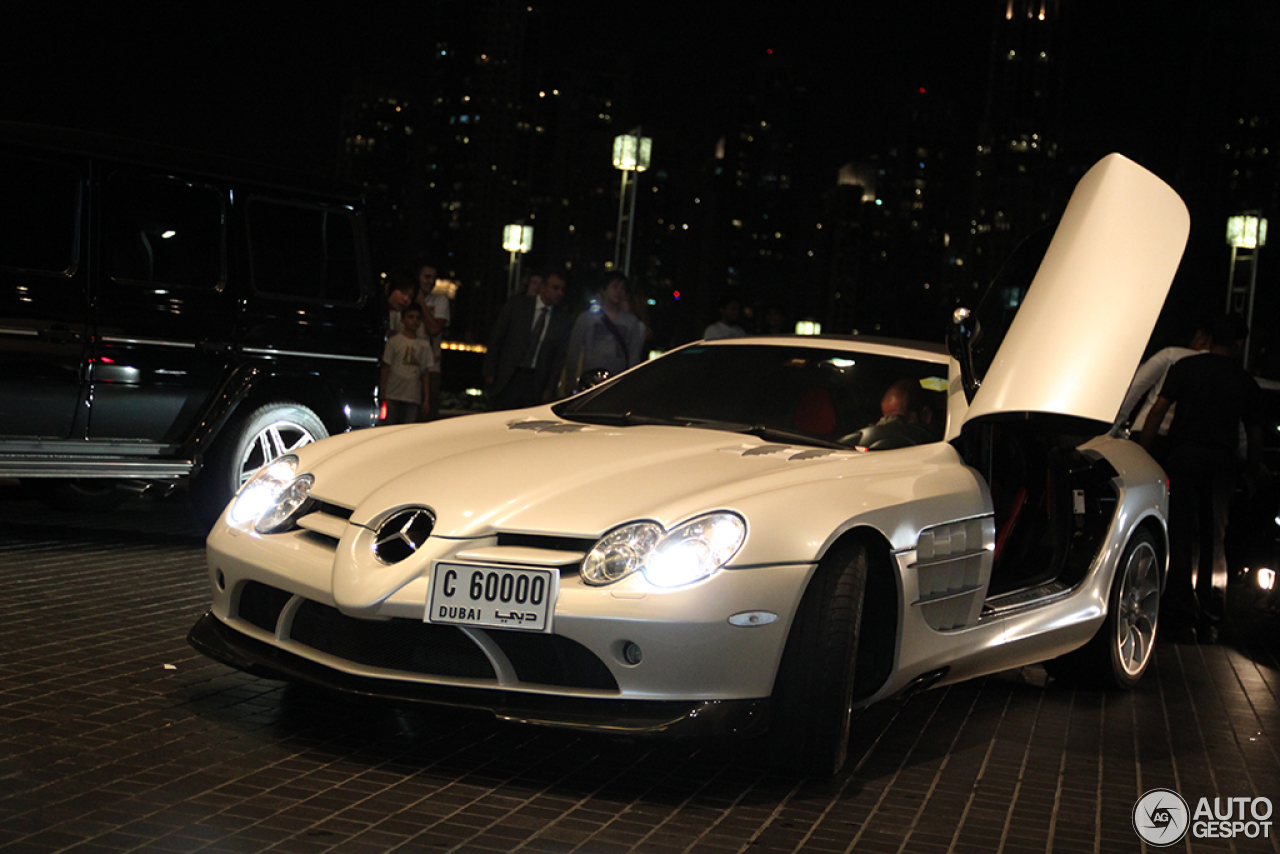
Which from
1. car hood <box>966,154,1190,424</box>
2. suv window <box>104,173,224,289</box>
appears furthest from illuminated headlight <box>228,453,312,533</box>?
suv window <box>104,173,224,289</box>

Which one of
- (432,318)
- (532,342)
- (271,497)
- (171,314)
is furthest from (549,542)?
(432,318)

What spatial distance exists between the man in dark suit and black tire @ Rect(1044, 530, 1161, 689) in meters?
7.06

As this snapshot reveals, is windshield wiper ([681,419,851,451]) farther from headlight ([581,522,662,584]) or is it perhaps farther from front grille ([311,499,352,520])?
front grille ([311,499,352,520])

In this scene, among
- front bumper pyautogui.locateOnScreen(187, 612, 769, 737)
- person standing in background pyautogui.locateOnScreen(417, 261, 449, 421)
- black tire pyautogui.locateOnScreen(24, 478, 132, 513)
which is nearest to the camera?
front bumper pyautogui.locateOnScreen(187, 612, 769, 737)

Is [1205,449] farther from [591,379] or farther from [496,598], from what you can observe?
[496,598]

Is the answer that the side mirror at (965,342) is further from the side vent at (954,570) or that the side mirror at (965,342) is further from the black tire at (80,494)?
the black tire at (80,494)

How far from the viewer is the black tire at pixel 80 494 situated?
984 centimetres

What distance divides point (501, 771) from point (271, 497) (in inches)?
50.7

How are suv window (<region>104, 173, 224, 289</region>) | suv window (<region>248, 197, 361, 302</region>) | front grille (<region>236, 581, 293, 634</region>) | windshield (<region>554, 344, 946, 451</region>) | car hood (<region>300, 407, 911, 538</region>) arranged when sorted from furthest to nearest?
suv window (<region>248, 197, 361, 302</region>) → suv window (<region>104, 173, 224, 289</region>) → windshield (<region>554, 344, 946, 451</region>) → front grille (<region>236, 581, 293, 634</region>) → car hood (<region>300, 407, 911, 538</region>)

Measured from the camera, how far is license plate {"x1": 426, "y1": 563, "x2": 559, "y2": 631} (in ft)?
13.5

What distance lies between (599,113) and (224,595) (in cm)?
11850

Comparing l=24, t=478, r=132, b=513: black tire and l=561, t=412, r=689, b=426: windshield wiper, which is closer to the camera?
l=561, t=412, r=689, b=426: windshield wiper

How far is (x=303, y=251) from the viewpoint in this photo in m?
9.21

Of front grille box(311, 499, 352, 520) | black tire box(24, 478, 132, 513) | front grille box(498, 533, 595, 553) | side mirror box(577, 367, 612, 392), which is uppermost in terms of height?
side mirror box(577, 367, 612, 392)
